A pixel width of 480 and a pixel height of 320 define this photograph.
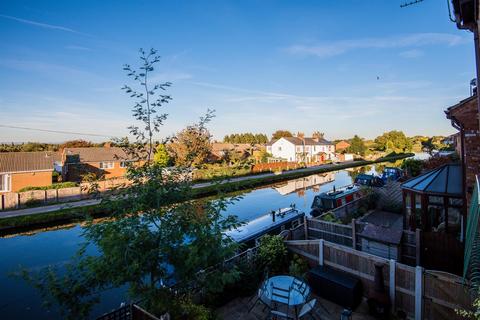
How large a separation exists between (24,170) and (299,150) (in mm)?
55000

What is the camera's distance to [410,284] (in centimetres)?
736

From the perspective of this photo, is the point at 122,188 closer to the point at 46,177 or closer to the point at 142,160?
the point at 142,160

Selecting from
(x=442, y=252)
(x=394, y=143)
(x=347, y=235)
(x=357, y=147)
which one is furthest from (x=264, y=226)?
(x=394, y=143)

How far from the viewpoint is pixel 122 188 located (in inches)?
224

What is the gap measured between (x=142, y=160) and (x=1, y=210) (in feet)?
78.5

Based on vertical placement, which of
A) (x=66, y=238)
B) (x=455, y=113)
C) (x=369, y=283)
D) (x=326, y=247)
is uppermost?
(x=455, y=113)

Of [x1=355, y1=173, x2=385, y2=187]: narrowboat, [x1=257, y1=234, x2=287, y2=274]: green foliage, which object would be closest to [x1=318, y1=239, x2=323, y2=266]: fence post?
[x1=257, y1=234, x2=287, y2=274]: green foliage

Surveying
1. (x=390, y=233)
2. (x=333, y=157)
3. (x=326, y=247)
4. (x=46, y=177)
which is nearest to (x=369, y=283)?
(x=326, y=247)

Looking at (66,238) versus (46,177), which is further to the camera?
(46,177)

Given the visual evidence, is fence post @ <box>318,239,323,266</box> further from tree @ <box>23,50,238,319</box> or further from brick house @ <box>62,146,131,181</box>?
brick house @ <box>62,146,131,181</box>

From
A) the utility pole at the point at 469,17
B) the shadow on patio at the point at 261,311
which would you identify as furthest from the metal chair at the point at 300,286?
the utility pole at the point at 469,17

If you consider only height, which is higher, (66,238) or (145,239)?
(145,239)

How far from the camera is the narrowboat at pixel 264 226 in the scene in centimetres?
1272

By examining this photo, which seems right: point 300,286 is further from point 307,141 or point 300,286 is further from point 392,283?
point 307,141
